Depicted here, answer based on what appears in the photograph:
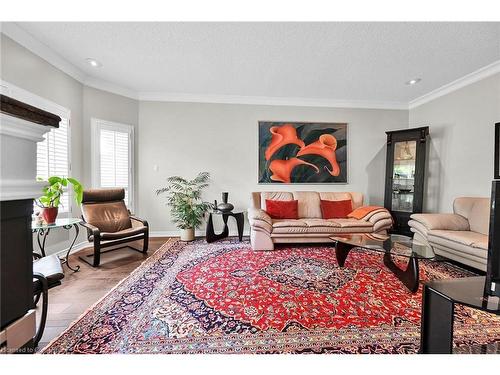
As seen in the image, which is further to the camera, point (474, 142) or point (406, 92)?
point (406, 92)

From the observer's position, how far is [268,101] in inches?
172

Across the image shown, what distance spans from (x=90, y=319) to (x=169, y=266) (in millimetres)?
1101

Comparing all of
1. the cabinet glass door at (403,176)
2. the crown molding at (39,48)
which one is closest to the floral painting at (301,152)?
the cabinet glass door at (403,176)

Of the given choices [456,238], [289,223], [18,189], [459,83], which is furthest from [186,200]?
[459,83]

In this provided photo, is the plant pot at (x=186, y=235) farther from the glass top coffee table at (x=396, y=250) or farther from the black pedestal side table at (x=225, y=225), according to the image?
the glass top coffee table at (x=396, y=250)

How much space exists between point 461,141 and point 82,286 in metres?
5.52

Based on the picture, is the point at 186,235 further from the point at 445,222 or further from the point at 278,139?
the point at 445,222

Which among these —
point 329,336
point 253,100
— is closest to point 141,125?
point 253,100

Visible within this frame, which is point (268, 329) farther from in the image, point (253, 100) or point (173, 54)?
point (253, 100)

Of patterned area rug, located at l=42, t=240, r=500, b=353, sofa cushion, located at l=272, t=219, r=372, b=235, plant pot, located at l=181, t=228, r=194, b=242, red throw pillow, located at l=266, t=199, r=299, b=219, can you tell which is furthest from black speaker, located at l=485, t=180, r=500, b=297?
plant pot, located at l=181, t=228, r=194, b=242

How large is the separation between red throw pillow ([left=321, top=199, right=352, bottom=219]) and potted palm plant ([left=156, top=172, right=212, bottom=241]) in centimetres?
210

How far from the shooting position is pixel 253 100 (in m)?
4.36

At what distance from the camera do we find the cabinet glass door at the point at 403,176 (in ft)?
12.9

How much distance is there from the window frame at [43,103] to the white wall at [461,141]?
5.95 metres
